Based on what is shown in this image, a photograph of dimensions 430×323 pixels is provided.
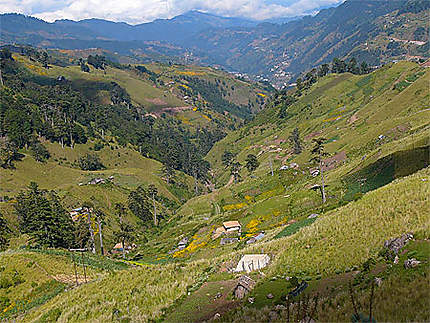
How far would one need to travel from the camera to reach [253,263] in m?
28.4

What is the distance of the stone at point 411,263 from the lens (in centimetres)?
1703

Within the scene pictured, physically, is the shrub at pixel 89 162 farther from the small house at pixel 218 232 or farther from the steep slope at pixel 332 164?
the small house at pixel 218 232

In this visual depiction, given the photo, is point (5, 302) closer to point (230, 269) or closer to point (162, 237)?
point (230, 269)

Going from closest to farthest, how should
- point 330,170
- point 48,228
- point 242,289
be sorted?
point 242,289, point 48,228, point 330,170

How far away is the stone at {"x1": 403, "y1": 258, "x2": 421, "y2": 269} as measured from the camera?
17.0 meters

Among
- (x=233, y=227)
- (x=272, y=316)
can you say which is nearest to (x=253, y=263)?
(x=272, y=316)

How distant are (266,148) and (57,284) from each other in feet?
438

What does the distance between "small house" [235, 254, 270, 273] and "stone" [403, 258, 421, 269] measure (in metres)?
12.5

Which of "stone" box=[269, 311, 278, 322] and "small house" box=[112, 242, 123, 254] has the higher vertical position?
"stone" box=[269, 311, 278, 322]

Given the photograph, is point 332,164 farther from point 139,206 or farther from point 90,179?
point 90,179

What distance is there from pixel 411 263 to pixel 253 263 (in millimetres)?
13728

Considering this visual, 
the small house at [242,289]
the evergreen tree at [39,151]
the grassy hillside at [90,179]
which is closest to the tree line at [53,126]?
the evergreen tree at [39,151]

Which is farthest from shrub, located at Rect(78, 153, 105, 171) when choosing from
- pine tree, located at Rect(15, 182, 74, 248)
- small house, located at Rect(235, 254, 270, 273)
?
small house, located at Rect(235, 254, 270, 273)

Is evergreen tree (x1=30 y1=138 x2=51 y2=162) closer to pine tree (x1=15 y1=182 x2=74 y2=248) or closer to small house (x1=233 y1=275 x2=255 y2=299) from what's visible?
pine tree (x1=15 y1=182 x2=74 y2=248)
